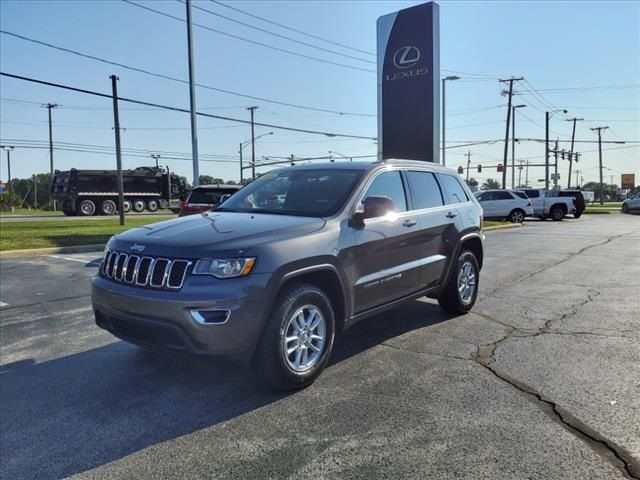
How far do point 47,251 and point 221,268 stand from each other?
36.8 feet

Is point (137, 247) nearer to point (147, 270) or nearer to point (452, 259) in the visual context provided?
point (147, 270)

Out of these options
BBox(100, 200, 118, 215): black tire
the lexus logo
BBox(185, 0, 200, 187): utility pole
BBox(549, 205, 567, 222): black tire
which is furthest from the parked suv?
BBox(100, 200, 118, 215): black tire

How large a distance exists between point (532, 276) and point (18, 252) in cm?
1138

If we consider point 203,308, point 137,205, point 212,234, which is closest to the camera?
point 203,308

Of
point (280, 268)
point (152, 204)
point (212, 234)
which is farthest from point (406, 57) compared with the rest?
point (152, 204)

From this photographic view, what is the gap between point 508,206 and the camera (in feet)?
89.9

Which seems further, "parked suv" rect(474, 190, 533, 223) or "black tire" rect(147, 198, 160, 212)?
"black tire" rect(147, 198, 160, 212)

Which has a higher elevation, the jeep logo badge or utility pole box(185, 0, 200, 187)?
utility pole box(185, 0, 200, 187)

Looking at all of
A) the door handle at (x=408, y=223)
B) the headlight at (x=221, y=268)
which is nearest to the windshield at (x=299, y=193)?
the door handle at (x=408, y=223)

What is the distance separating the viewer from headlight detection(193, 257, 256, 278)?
11.5ft

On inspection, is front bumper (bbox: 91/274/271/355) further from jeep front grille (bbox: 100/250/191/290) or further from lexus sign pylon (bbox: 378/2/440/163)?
lexus sign pylon (bbox: 378/2/440/163)

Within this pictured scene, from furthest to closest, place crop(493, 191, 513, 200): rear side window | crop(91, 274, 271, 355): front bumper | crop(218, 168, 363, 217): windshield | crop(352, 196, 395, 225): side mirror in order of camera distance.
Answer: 1. crop(493, 191, 513, 200): rear side window
2. crop(218, 168, 363, 217): windshield
3. crop(352, 196, 395, 225): side mirror
4. crop(91, 274, 271, 355): front bumper

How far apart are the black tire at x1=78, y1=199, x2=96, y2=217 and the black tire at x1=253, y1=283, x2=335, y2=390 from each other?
3395 cm

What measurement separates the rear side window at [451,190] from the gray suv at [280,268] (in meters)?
0.61
